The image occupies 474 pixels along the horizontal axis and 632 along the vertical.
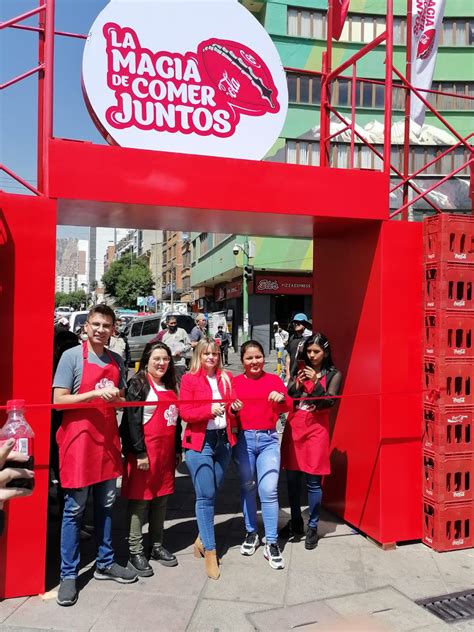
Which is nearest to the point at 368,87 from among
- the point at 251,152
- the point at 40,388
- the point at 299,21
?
the point at 299,21

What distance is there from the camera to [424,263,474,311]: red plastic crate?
14.5 feet

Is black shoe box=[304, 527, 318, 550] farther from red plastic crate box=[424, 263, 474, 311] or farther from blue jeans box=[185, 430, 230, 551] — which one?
red plastic crate box=[424, 263, 474, 311]

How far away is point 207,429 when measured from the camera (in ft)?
13.2

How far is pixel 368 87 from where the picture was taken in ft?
87.1

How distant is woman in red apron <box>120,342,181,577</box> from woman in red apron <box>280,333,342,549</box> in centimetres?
110

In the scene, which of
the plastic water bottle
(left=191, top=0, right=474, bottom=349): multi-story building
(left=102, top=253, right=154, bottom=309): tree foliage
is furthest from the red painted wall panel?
(left=102, top=253, right=154, bottom=309): tree foliage

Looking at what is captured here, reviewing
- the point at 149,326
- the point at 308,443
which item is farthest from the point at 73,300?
the point at 308,443

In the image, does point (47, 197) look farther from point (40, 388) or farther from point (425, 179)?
point (425, 179)

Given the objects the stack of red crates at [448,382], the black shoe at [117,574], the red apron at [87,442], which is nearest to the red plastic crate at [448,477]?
the stack of red crates at [448,382]

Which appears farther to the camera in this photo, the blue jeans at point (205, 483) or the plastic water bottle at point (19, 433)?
the blue jeans at point (205, 483)

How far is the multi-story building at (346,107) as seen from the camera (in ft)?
84.0

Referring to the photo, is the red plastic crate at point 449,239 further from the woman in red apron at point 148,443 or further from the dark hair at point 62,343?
the dark hair at point 62,343

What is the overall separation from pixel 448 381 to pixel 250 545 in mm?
2122

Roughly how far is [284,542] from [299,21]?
26768mm
